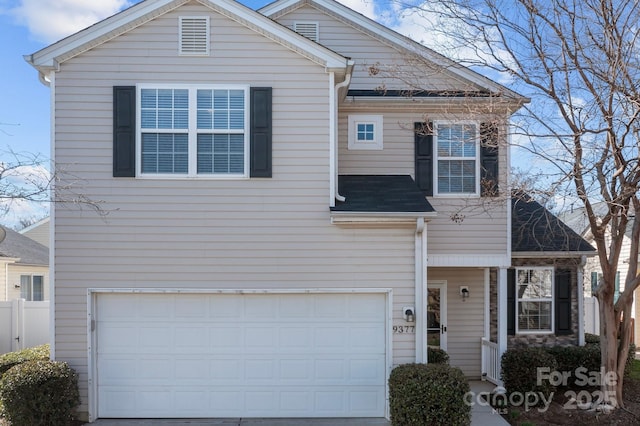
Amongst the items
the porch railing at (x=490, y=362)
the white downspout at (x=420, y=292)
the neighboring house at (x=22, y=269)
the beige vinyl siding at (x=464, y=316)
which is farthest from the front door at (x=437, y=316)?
the neighboring house at (x=22, y=269)

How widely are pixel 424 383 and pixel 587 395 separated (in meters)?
4.26

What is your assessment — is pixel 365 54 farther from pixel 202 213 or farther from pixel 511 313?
pixel 511 313

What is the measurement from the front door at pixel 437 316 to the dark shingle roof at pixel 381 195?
2837 mm

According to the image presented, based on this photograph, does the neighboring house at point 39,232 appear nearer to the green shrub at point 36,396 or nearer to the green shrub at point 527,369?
the green shrub at point 36,396

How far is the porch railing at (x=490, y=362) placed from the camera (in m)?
10.3

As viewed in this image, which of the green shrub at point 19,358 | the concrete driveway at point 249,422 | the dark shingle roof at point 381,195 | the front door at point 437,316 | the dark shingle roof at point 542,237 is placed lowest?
the concrete driveway at point 249,422

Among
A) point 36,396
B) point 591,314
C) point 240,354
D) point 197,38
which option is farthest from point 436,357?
point 197,38

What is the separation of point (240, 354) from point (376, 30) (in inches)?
291

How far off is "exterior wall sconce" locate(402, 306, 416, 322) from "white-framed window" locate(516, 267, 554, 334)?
3.95 m

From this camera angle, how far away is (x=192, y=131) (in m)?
8.53

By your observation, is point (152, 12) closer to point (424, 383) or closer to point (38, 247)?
point (424, 383)

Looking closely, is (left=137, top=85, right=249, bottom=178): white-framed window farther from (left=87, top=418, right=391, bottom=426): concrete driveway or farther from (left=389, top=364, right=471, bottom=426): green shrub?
(left=389, top=364, right=471, bottom=426): green shrub

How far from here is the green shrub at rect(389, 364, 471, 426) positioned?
24.3 ft

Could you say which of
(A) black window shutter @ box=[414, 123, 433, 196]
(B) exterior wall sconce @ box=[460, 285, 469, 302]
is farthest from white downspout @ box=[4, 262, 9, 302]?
(B) exterior wall sconce @ box=[460, 285, 469, 302]
